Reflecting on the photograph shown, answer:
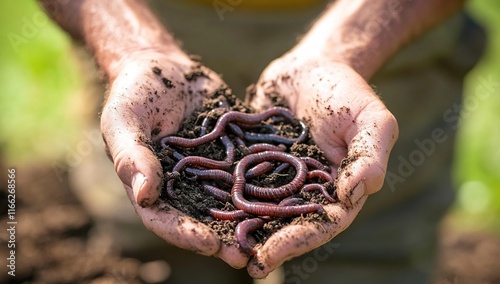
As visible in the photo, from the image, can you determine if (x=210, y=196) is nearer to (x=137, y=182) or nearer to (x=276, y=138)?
(x=137, y=182)

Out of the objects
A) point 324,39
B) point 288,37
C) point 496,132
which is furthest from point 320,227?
point 496,132

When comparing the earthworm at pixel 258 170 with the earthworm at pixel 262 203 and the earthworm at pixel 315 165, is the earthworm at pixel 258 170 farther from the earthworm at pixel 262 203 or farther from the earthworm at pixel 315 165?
the earthworm at pixel 315 165

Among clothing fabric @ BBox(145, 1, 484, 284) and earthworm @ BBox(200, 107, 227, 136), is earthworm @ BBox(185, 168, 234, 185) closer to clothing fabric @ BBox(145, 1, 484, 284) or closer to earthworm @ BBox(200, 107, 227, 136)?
earthworm @ BBox(200, 107, 227, 136)

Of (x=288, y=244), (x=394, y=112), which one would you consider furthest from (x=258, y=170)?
(x=394, y=112)

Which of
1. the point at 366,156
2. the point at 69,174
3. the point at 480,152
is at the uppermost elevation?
the point at 366,156

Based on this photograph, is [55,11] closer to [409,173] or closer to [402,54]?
[402,54]
